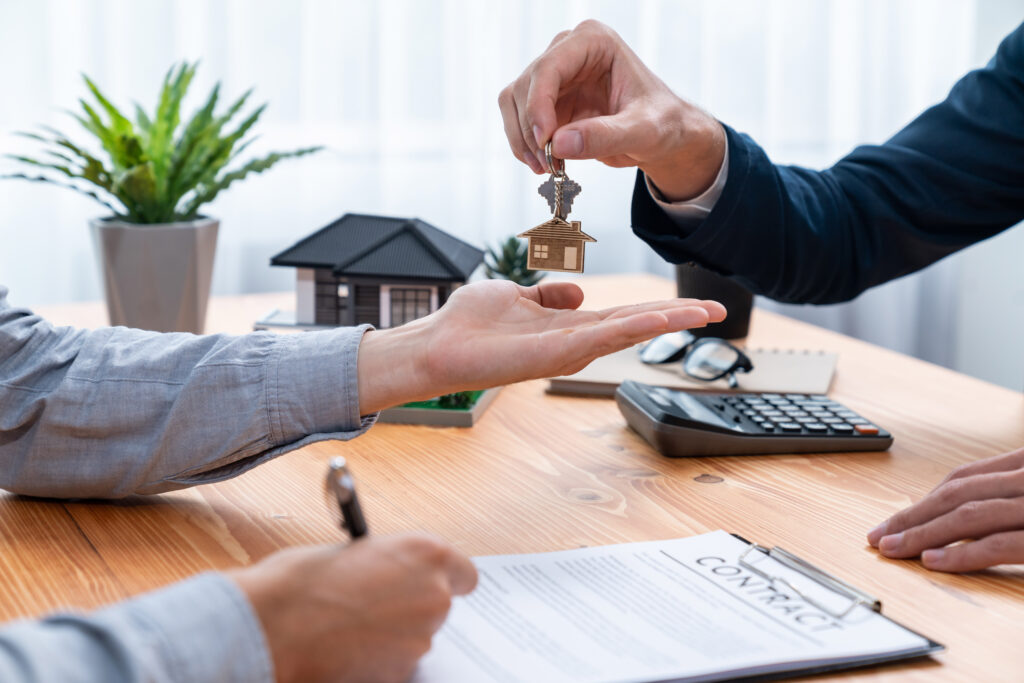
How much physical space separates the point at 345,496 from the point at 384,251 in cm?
78

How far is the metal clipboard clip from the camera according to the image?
25.2 inches

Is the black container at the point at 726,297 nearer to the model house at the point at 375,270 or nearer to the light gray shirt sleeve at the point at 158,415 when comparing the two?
the model house at the point at 375,270

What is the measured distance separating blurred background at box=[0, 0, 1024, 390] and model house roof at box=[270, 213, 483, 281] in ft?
2.94

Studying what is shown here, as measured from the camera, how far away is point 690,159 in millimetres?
1111

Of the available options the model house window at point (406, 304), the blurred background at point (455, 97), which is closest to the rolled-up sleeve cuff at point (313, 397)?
the model house window at point (406, 304)

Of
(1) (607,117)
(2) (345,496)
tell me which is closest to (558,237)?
(1) (607,117)

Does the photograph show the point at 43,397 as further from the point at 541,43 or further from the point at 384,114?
the point at 541,43

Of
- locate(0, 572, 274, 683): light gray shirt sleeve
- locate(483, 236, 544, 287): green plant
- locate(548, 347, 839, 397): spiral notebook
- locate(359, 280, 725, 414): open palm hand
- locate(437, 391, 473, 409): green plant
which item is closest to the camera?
locate(0, 572, 274, 683): light gray shirt sleeve

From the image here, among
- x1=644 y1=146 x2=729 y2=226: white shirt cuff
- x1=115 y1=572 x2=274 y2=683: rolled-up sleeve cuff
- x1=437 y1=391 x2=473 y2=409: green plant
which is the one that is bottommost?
x1=437 y1=391 x2=473 y2=409: green plant

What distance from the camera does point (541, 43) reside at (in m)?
2.27

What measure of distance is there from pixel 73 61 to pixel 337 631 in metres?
1.82

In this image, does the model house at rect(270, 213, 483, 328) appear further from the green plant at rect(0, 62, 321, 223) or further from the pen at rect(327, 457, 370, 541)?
the pen at rect(327, 457, 370, 541)

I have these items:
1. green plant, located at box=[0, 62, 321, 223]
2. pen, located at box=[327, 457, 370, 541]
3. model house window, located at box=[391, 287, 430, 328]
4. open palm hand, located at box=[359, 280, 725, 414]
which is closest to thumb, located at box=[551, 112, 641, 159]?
open palm hand, located at box=[359, 280, 725, 414]

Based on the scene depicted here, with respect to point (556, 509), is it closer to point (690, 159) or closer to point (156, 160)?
point (690, 159)
